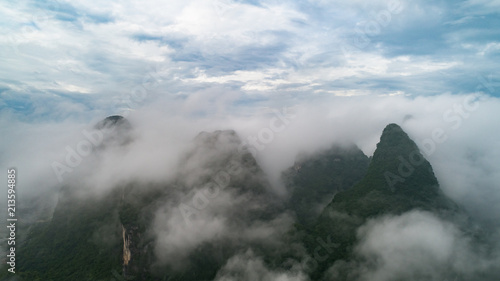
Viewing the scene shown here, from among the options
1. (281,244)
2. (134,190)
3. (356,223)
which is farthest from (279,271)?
(134,190)

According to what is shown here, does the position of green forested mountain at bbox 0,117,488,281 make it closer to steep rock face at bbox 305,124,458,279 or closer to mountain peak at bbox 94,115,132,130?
steep rock face at bbox 305,124,458,279

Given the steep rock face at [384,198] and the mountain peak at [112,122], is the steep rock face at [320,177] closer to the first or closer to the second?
the steep rock face at [384,198]

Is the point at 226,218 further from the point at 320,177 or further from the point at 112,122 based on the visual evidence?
the point at 112,122

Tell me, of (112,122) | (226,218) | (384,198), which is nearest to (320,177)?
(384,198)

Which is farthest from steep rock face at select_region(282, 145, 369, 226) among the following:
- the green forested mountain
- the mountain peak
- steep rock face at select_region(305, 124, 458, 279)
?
the mountain peak

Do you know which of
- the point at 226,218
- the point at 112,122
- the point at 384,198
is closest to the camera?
the point at 384,198

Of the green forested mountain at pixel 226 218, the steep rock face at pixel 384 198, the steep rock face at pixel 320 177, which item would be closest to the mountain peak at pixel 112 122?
the green forested mountain at pixel 226 218
